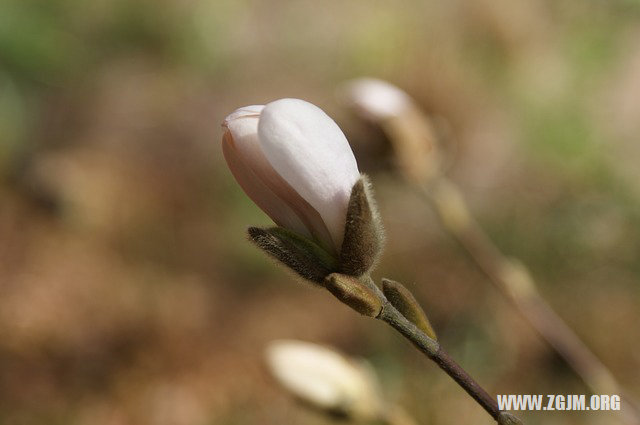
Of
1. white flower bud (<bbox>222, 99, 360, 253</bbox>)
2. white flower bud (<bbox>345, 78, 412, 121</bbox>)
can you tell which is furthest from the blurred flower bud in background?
white flower bud (<bbox>222, 99, 360, 253</bbox>)

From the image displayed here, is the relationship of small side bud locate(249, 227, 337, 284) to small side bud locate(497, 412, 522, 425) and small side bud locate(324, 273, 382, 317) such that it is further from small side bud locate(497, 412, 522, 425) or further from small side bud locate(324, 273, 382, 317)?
small side bud locate(497, 412, 522, 425)

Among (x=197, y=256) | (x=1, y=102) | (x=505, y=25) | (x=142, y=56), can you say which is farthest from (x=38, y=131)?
(x=505, y=25)

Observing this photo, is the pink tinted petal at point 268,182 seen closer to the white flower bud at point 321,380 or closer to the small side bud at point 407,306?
the small side bud at point 407,306

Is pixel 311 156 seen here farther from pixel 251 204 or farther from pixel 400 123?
pixel 251 204

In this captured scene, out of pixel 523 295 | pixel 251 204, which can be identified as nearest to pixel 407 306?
pixel 523 295

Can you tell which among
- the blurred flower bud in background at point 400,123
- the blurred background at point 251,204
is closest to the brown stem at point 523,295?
the blurred flower bud in background at point 400,123

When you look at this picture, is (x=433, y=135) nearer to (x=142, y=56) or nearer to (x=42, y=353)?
(x=42, y=353)
